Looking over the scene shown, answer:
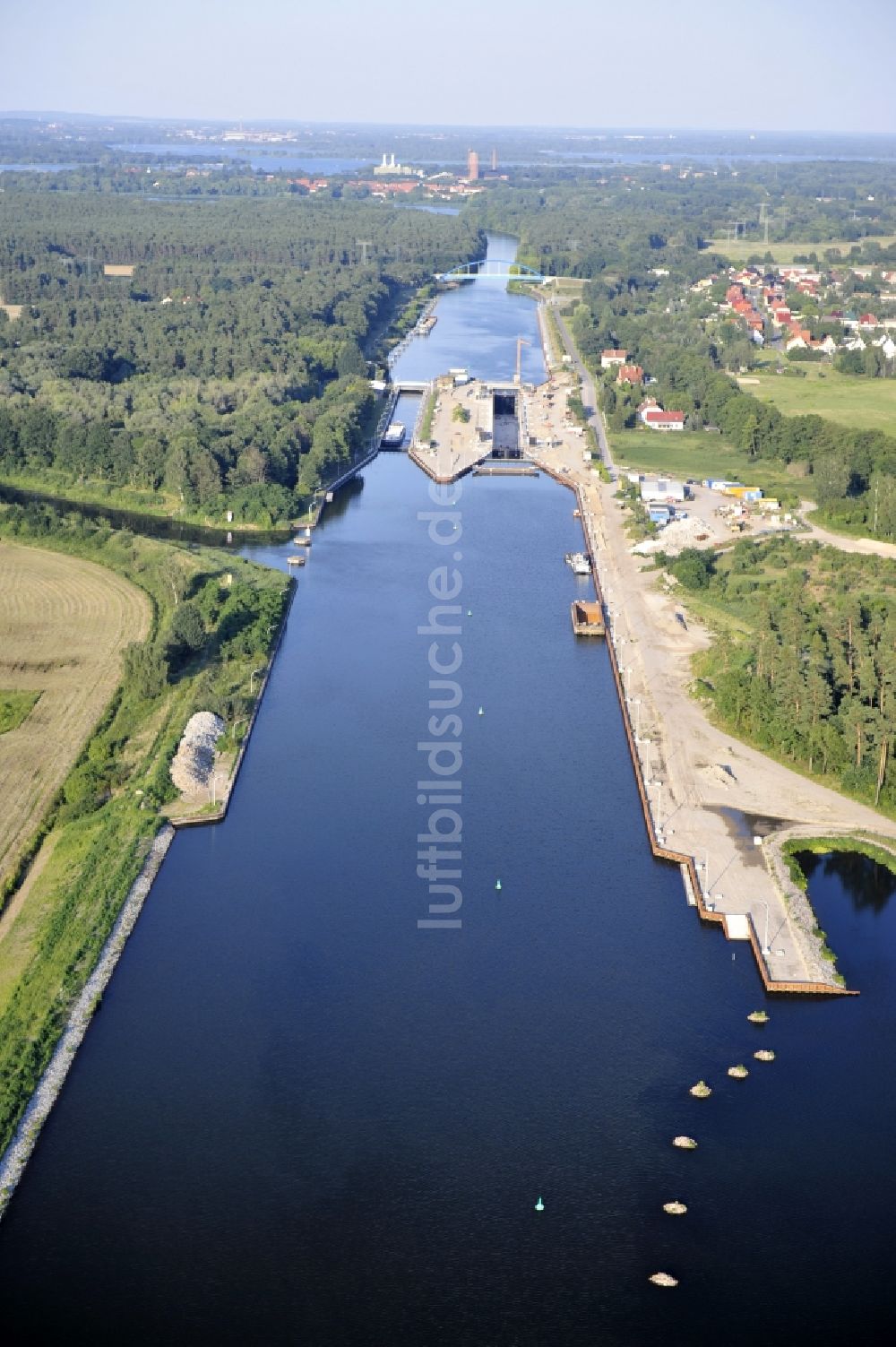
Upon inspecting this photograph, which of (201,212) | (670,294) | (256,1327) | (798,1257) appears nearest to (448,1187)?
(256,1327)

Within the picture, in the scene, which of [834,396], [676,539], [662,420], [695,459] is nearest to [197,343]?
[662,420]

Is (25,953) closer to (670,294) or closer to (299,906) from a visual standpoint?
(299,906)

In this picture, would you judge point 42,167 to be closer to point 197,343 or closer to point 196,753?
point 197,343

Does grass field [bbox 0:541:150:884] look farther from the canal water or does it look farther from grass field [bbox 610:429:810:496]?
grass field [bbox 610:429:810:496]

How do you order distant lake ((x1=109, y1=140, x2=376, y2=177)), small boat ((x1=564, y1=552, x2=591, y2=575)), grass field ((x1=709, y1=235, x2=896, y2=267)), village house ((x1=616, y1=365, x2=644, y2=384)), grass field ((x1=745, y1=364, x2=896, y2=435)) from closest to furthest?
small boat ((x1=564, y1=552, x2=591, y2=575)), grass field ((x1=745, y1=364, x2=896, y2=435)), village house ((x1=616, y1=365, x2=644, y2=384)), grass field ((x1=709, y1=235, x2=896, y2=267)), distant lake ((x1=109, y1=140, x2=376, y2=177))

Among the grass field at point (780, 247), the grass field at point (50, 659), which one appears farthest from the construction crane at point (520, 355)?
the grass field at point (780, 247)

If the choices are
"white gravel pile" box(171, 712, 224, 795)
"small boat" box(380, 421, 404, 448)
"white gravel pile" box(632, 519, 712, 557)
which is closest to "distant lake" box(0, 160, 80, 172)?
"small boat" box(380, 421, 404, 448)
